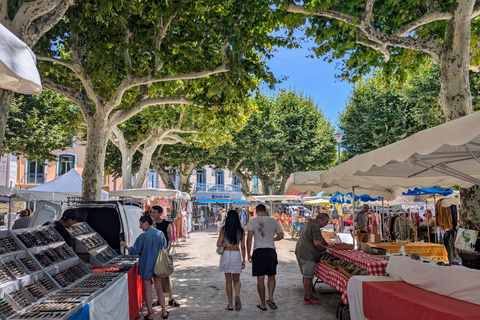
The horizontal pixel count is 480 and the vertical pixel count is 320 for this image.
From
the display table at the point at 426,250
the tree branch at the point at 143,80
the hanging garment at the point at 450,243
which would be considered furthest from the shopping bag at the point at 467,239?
the tree branch at the point at 143,80

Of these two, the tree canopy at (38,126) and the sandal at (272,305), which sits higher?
the tree canopy at (38,126)

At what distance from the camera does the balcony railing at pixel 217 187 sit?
49188 millimetres

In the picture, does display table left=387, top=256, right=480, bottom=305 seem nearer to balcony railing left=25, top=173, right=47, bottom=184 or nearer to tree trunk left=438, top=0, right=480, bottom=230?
tree trunk left=438, top=0, right=480, bottom=230

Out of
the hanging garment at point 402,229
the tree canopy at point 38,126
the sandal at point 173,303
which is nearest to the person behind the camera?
the sandal at point 173,303

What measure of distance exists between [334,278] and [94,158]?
7990mm

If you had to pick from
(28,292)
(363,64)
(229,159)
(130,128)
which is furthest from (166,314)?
(229,159)

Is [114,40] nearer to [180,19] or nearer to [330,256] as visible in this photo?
[180,19]

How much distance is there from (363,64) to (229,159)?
67.2 feet

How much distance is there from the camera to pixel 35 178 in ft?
115

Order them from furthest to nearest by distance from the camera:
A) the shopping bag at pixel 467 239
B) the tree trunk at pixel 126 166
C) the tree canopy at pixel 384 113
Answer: the tree canopy at pixel 384 113, the tree trunk at pixel 126 166, the shopping bag at pixel 467 239

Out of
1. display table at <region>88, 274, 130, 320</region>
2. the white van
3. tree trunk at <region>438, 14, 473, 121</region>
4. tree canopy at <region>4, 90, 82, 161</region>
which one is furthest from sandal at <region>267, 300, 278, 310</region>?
tree canopy at <region>4, 90, 82, 161</region>

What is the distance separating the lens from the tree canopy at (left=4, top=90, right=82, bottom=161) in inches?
747

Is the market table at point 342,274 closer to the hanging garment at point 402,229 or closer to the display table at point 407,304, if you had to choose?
the display table at point 407,304

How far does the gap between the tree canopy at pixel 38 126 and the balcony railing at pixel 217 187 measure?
2829 centimetres
